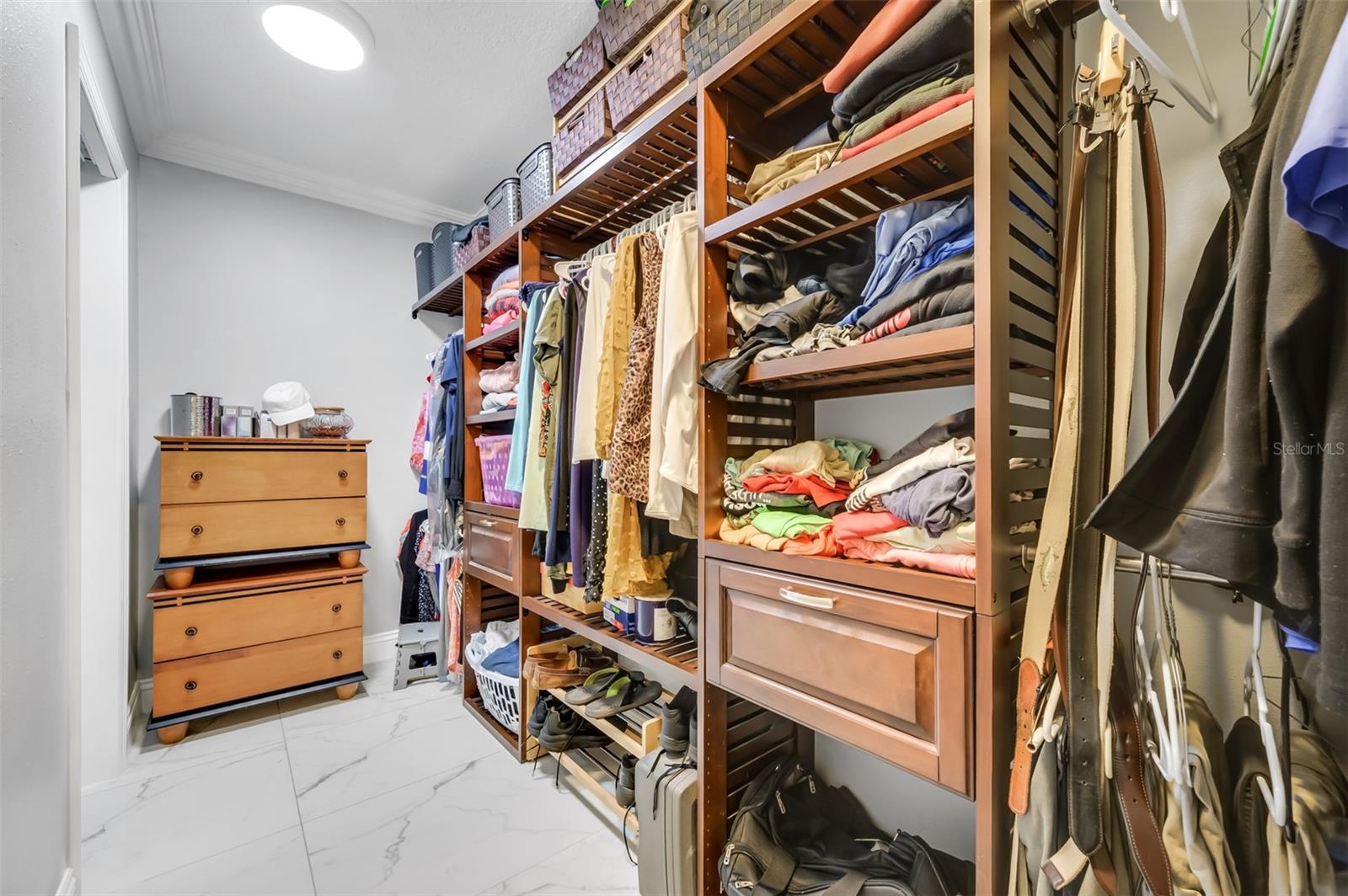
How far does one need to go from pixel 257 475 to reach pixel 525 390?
4.54 feet

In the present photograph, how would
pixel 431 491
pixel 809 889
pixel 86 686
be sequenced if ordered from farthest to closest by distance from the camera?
pixel 431 491, pixel 86 686, pixel 809 889

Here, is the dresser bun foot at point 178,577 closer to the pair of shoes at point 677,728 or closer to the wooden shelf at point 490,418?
the wooden shelf at point 490,418

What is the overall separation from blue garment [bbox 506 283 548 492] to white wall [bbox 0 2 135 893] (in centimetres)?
105

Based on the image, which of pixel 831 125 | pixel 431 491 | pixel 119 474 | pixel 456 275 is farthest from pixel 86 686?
pixel 831 125

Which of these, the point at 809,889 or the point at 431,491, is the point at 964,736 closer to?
the point at 809,889

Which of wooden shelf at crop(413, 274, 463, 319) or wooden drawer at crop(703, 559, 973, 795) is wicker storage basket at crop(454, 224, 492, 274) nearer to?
wooden shelf at crop(413, 274, 463, 319)

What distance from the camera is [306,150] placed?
8.14 ft

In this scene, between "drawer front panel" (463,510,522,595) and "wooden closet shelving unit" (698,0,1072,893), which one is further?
"drawer front panel" (463,510,522,595)

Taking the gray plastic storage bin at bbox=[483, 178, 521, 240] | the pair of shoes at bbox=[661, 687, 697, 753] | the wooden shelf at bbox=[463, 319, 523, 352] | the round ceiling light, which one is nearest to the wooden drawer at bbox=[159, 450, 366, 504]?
the wooden shelf at bbox=[463, 319, 523, 352]

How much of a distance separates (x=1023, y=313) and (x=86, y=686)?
2967mm

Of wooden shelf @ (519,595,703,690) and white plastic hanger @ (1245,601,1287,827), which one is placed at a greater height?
white plastic hanger @ (1245,601,1287,827)

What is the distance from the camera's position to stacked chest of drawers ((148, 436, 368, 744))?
210cm

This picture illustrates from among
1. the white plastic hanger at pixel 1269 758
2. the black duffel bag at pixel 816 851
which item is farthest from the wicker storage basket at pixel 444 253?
the white plastic hanger at pixel 1269 758

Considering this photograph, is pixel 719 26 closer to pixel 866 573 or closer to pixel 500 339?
pixel 866 573
